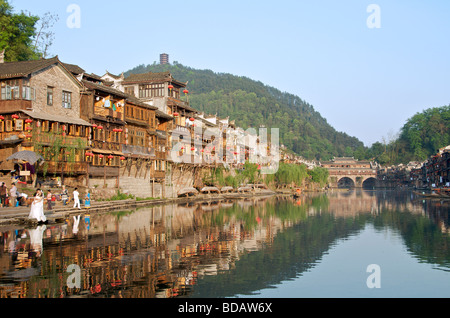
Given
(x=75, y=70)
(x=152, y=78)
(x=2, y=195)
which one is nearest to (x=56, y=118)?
(x=2, y=195)

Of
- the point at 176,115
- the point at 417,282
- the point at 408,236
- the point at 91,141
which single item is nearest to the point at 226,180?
the point at 176,115

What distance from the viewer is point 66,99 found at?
42.8m

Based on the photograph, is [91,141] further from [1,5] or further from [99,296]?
[99,296]

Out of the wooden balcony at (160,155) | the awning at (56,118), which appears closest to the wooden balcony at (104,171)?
the awning at (56,118)

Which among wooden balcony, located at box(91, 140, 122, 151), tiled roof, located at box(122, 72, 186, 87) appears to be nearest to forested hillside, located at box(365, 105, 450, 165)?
tiled roof, located at box(122, 72, 186, 87)

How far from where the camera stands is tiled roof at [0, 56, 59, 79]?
123 ft

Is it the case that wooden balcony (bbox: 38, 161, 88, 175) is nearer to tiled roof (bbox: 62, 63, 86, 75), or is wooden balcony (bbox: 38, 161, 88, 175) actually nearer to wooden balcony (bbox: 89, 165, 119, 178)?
wooden balcony (bbox: 89, 165, 119, 178)

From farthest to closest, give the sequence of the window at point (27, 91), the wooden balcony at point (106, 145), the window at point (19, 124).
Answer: the wooden balcony at point (106, 145) < the window at point (27, 91) < the window at point (19, 124)

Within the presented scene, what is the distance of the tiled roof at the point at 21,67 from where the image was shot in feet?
123

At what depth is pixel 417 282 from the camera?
15633mm

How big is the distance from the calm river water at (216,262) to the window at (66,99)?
54.9 feet

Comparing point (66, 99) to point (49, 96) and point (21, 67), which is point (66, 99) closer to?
point (49, 96)

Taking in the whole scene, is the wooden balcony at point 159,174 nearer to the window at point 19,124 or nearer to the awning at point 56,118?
the awning at point 56,118
